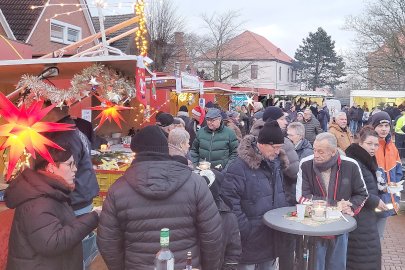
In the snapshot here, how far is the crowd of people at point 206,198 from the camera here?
2605mm

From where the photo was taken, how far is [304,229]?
3627 mm

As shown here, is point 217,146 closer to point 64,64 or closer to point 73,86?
point 73,86

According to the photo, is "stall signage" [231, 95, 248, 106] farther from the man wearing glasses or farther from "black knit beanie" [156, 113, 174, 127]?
the man wearing glasses

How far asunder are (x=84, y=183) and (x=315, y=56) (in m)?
65.7

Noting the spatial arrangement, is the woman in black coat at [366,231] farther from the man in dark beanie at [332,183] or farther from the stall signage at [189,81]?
the stall signage at [189,81]

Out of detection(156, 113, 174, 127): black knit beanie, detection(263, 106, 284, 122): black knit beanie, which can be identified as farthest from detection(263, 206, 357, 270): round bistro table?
detection(156, 113, 174, 127): black knit beanie

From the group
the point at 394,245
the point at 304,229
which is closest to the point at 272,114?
the point at 394,245

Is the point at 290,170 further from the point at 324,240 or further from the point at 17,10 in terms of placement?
the point at 17,10

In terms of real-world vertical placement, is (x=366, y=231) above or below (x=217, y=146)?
below

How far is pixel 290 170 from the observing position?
15.6 ft

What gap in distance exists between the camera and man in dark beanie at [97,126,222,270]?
263cm

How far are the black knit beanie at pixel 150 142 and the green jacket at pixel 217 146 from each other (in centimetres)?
385

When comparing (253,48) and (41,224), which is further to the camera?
(253,48)

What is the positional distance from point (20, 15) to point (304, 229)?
700 inches
